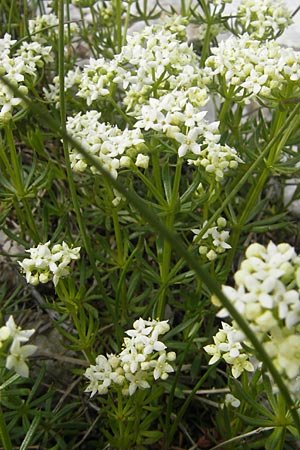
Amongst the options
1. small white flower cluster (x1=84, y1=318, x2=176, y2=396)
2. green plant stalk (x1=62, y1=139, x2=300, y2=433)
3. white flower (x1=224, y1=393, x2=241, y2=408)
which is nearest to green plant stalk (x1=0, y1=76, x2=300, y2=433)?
green plant stalk (x1=62, y1=139, x2=300, y2=433)

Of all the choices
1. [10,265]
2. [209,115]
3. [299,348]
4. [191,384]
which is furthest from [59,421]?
[209,115]

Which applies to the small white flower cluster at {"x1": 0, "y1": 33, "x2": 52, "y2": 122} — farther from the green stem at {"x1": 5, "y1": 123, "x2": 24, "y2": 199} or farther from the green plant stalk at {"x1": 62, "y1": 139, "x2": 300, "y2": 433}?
the green plant stalk at {"x1": 62, "y1": 139, "x2": 300, "y2": 433}

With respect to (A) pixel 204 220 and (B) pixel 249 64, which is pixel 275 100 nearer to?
(B) pixel 249 64

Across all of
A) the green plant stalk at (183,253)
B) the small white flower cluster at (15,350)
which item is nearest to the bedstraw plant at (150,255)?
the small white flower cluster at (15,350)

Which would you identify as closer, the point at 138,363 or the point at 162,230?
the point at 162,230

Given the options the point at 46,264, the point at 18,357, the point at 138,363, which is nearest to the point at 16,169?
the point at 46,264

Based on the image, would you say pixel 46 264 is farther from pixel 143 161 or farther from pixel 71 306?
pixel 143 161
